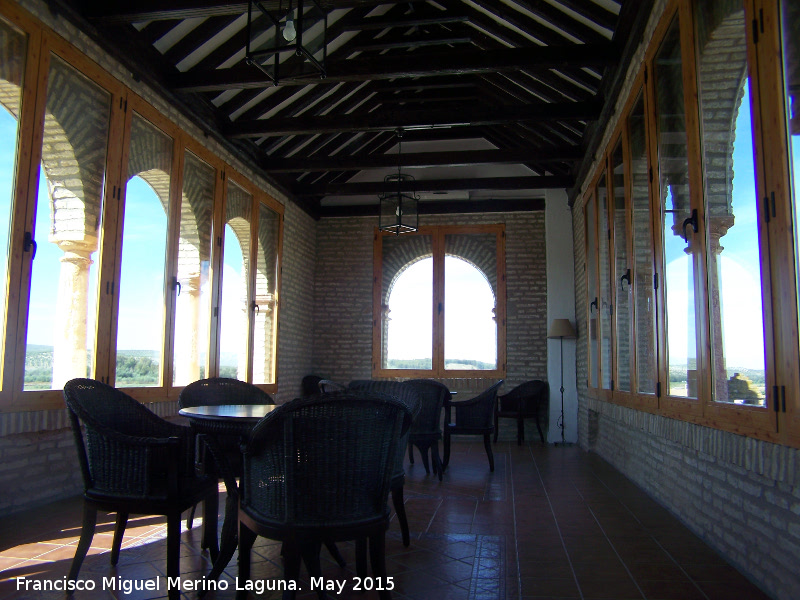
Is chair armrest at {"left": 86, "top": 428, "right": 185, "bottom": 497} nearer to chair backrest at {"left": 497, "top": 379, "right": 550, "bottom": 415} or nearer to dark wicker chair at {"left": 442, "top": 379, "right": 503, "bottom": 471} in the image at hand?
dark wicker chair at {"left": 442, "top": 379, "right": 503, "bottom": 471}

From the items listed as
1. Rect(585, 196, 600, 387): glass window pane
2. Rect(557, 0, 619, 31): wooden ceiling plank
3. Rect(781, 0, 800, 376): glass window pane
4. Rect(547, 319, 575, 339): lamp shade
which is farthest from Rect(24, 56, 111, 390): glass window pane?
Rect(547, 319, 575, 339): lamp shade

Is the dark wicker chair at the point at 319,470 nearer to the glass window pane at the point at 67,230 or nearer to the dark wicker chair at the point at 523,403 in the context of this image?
the glass window pane at the point at 67,230

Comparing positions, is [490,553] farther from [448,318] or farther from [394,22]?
[448,318]

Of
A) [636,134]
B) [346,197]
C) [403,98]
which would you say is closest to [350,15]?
[403,98]

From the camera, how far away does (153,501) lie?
2.62 meters

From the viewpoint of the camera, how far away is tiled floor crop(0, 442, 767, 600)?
2727 millimetres

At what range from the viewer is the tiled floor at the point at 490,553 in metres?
2.73

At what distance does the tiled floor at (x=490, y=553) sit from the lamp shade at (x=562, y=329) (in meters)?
3.65

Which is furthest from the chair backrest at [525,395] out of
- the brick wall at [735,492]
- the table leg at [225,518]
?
the table leg at [225,518]

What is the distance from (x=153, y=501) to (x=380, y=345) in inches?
277

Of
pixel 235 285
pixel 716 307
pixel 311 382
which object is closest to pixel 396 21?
pixel 235 285

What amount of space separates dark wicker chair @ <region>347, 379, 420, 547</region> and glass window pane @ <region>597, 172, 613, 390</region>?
2376mm

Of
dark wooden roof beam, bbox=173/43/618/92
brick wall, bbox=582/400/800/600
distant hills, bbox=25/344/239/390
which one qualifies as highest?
dark wooden roof beam, bbox=173/43/618/92

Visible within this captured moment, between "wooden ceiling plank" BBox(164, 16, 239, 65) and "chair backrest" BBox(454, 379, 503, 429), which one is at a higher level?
"wooden ceiling plank" BBox(164, 16, 239, 65)
